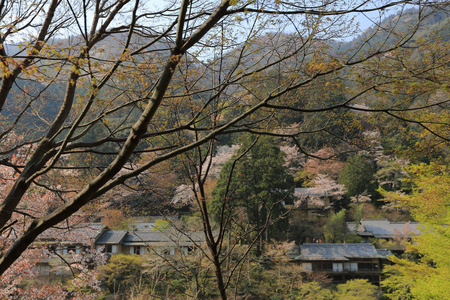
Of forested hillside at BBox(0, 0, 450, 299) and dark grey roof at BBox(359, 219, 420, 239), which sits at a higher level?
forested hillside at BBox(0, 0, 450, 299)

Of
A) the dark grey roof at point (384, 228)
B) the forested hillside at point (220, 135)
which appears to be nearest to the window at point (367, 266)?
the forested hillside at point (220, 135)

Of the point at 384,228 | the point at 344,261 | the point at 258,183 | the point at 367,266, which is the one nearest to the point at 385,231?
the point at 384,228

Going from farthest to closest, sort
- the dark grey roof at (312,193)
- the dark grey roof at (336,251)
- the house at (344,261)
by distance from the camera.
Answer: the dark grey roof at (312,193)
the dark grey roof at (336,251)
the house at (344,261)

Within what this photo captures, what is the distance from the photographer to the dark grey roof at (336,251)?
15.3 metres

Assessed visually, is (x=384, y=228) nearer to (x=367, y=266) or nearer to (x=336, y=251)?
(x=367, y=266)

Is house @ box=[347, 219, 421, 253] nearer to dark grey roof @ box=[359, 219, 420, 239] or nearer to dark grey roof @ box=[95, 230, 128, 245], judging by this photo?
dark grey roof @ box=[359, 219, 420, 239]

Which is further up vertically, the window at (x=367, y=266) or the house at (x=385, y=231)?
the house at (x=385, y=231)

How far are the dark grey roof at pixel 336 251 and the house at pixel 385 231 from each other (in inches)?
80.6

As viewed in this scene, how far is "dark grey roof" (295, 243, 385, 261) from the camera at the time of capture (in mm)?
15258

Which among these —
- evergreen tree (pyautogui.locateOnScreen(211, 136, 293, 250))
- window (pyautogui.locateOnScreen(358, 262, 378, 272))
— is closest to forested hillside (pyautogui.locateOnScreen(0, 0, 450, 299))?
evergreen tree (pyautogui.locateOnScreen(211, 136, 293, 250))

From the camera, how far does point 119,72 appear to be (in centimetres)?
237

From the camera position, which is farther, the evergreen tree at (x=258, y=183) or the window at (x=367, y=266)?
the evergreen tree at (x=258, y=183)

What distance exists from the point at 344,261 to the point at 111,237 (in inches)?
473

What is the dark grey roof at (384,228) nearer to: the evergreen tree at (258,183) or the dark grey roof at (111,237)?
the evergreen tree at (258,183)
